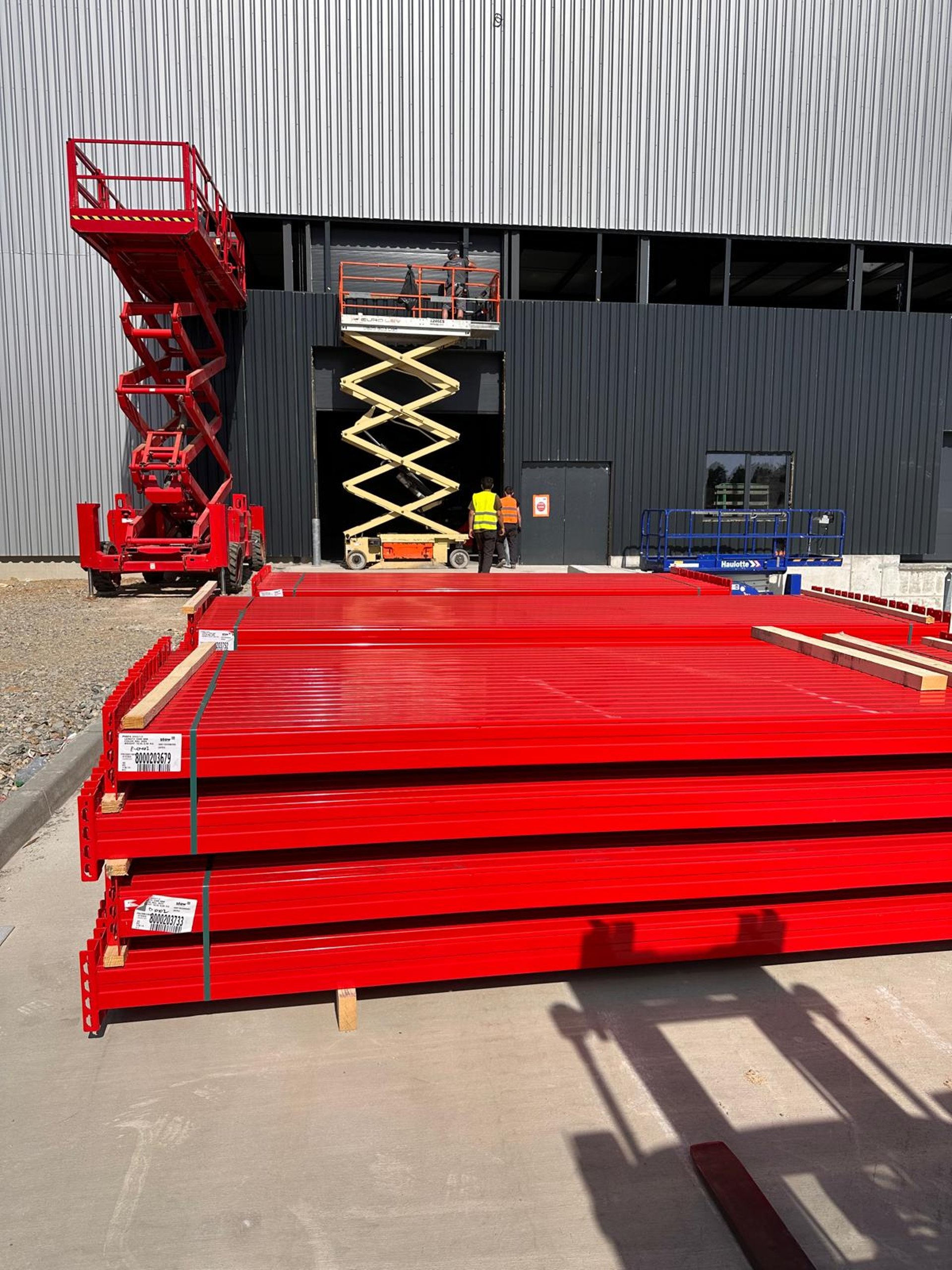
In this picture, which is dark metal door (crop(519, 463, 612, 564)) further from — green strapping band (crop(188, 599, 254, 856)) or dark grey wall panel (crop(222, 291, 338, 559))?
green strapping band (crop(188, 599, 254, 856))

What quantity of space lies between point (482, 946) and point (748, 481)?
58.4 feet

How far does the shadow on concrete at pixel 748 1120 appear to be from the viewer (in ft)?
7.50

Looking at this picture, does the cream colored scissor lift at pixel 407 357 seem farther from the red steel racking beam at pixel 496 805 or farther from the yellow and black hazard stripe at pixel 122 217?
the red steel racking beam at pixel 496 805

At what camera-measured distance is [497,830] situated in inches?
125

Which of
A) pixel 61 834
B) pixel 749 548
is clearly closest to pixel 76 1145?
pixel 61 834

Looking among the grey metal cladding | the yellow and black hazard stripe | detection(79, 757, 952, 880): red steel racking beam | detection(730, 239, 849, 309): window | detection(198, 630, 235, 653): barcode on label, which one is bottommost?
detection(79, 757, 952, 880): red steel racking beam

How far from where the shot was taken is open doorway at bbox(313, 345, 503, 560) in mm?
17719

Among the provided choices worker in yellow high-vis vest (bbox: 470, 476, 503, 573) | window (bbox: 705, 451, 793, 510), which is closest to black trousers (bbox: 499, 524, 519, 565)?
worker in yellow high-vis vest (bbox: 470, 476, 503, 573)

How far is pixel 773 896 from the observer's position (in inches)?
144

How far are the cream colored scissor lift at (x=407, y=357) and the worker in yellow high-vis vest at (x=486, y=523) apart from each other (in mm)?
1199

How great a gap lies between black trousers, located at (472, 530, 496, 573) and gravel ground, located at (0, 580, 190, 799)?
225 inches

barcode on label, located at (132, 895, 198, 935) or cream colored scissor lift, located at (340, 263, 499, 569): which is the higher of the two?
cream colored scissor lift, located at (340, 263, 499, 569)

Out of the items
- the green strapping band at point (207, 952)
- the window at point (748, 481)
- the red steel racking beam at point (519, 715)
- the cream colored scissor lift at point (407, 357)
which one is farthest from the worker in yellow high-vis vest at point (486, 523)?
the green strapping band at point (207, 952)

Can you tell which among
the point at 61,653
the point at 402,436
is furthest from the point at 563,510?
the point at 61,653
